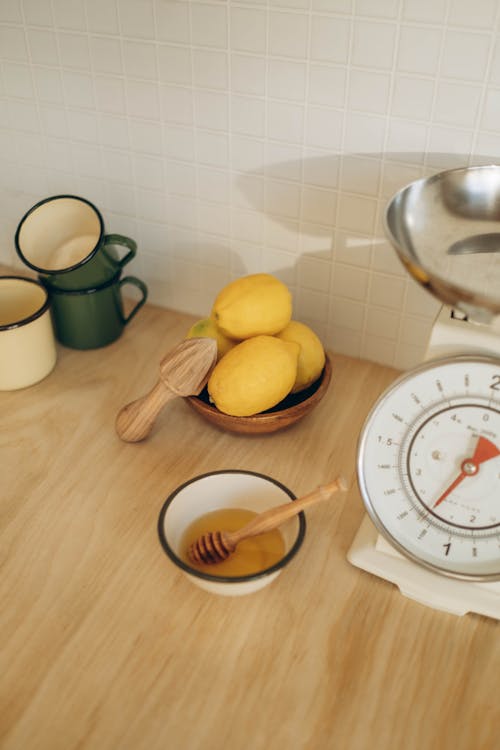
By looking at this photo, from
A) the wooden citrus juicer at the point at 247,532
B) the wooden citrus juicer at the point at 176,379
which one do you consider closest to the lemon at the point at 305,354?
the wooden citrus juicer at the point at 176,379

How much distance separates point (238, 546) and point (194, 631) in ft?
0.33

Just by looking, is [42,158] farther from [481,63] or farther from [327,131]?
[481,63]

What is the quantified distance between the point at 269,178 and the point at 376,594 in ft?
1.80

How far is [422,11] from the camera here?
0.80 meters

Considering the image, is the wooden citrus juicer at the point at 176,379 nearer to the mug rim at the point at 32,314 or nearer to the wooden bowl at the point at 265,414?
the wooden bowl at the point at 265,414

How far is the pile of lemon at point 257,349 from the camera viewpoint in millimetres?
866

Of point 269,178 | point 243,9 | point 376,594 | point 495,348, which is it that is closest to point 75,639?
point 376,594

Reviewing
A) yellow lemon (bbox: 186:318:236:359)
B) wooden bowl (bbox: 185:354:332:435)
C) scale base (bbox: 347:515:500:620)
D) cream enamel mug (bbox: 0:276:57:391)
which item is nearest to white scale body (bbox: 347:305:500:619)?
scale base (bbox: 347:515:500:620)

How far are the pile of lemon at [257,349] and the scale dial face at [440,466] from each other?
20cm

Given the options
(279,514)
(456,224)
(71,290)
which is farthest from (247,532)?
(71,290)

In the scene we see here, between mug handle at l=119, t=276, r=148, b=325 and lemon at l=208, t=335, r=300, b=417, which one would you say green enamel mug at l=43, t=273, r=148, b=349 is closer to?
mug handle at l=119, t=276, r=148, b=325

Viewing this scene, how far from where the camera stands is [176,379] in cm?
89

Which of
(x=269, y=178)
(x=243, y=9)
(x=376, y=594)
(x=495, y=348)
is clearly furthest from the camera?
(x=269, y=178)

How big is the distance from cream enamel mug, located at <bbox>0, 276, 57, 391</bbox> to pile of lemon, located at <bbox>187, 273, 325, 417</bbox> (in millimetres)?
213
